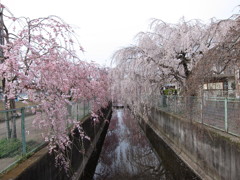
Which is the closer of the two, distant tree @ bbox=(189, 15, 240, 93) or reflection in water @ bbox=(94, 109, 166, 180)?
distant tree @ bbox=(189, 15, 240, 93)

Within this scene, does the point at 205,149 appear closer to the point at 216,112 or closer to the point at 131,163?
the point at 216,112

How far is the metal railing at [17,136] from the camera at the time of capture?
3.41 m

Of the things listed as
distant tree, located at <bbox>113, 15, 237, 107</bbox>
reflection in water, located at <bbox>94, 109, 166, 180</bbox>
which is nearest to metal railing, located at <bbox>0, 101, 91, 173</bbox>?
reflection in water, located at <bbox>94, 109, 166, 180</bbox>

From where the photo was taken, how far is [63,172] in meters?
5.16

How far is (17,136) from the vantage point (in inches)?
165

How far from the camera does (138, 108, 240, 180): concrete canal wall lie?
16.0 ft

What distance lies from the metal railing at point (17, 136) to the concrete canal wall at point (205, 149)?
4.87 metres

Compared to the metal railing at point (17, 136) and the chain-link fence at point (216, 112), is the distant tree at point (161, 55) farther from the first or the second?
the metal railing at point (17, 136)

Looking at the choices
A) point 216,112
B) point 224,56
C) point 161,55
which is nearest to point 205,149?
point 216,112

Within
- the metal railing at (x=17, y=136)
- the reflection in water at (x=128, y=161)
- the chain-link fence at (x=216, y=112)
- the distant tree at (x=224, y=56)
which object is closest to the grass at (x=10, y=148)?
the metal railing at (x=17, y=136)

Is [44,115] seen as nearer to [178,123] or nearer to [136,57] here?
[178,123]

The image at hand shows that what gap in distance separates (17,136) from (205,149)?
5.74 m

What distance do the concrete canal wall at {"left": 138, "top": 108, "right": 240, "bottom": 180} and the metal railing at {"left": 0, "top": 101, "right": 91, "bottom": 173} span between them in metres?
4.87

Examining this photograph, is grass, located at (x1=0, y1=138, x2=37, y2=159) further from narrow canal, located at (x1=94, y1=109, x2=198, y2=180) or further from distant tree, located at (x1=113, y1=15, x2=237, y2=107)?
distant tree, located at (x1=113, y1=15, x2=237, y2=107)
